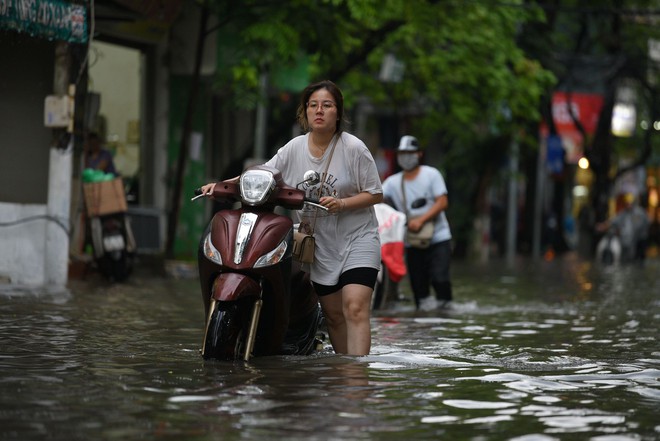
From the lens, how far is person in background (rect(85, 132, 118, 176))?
60.8ft

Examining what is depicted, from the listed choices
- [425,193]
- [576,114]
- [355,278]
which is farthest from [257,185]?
[576,114]

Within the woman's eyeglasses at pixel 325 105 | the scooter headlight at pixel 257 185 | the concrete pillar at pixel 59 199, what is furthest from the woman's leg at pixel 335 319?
the concrete pillar at pixel 59 199

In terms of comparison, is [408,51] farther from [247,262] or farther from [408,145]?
[247,262]

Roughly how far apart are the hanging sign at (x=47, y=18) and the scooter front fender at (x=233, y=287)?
6696mm

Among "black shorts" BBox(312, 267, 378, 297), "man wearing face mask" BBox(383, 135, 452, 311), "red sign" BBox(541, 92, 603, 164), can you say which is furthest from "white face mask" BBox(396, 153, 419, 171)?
"red sign" BBox(541, 92, 603, 164)

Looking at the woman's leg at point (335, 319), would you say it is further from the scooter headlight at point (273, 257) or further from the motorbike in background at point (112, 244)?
the motorbike in background at point (112, 244)

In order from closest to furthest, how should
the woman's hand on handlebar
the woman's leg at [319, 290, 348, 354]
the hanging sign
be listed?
the woman's hand on handlebar < the woman's leg at [319, 290, 348, 354] < the hanging sign

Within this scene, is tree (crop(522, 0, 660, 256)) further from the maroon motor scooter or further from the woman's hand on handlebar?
the maroon motor scooter

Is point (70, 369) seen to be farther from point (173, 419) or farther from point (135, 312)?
point (135, 312)

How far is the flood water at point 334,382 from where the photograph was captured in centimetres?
602

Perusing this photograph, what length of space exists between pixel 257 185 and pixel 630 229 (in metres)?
29.0

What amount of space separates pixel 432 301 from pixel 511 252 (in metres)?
27.1

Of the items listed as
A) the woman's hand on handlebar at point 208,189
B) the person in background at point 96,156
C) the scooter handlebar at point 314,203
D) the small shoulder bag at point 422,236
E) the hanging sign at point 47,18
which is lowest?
the small shoulder bag at point 422,236

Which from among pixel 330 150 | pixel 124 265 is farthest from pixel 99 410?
pixel 124 265
